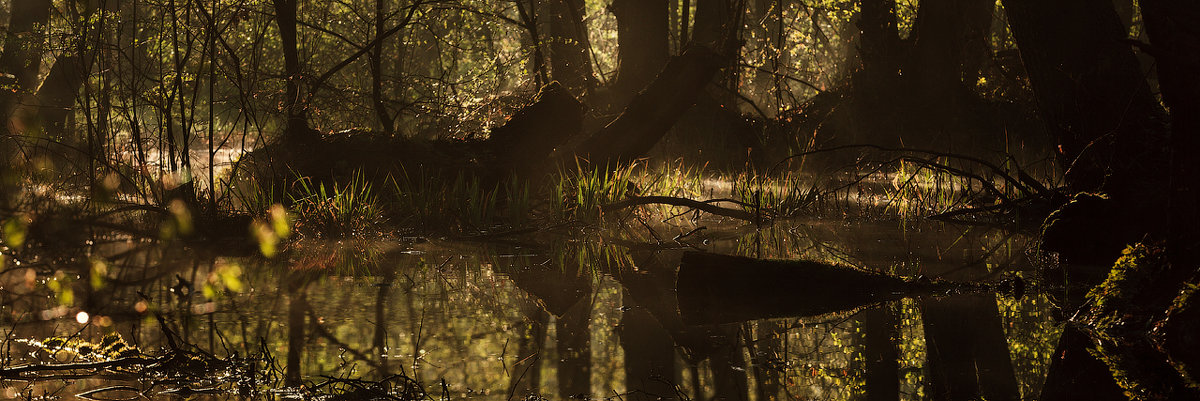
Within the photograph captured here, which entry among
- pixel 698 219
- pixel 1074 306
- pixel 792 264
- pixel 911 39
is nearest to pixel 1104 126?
pixel 1074 306

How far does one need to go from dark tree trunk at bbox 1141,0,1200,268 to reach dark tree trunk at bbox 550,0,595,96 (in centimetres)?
729

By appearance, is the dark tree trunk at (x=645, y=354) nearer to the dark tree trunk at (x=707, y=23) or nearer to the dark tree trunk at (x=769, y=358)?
the dark tree trunk at (x=769, y=358)

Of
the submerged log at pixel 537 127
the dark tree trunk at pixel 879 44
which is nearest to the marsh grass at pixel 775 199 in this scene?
the submerged log at pixel 537 127

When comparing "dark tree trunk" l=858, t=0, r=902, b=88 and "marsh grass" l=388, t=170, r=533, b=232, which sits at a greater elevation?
"dark tree trunk" l=858, t=0, r=902, b=88

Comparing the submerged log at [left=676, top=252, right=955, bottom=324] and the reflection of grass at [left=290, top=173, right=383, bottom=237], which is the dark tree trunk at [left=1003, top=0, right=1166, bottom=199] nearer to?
the submerged log at [left=676, top=252, right=955, bottom=324]

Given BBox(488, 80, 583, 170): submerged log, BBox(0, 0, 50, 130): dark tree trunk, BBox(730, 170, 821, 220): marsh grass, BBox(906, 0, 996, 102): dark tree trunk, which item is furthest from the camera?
BBox(0, 0, 50, 130): dark tree trunk

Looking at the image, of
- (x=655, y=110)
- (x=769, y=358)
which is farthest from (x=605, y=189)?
(x=769, y=358)

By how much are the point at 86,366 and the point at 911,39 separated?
11.2 m

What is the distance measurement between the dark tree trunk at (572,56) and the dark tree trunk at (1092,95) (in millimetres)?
5628

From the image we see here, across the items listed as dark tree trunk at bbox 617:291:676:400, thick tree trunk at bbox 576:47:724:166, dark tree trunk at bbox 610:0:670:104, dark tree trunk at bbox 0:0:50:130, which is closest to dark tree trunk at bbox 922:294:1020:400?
dark tree trunk at bbox 617:291:676:400

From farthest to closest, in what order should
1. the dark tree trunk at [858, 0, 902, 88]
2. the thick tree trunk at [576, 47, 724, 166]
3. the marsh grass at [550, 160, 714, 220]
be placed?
the dark tree trunk at [858, 0, 902, 88]
the thick tree trunk at [576, 47, 724, 166]
the marsh grass at [550, 160, 714, 220]

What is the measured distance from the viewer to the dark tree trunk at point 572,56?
39.9 ft

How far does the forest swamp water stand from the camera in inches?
154

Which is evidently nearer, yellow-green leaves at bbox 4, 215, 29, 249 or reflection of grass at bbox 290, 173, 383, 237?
yellow-green leaves at bbox 4, 215, 29, 249
